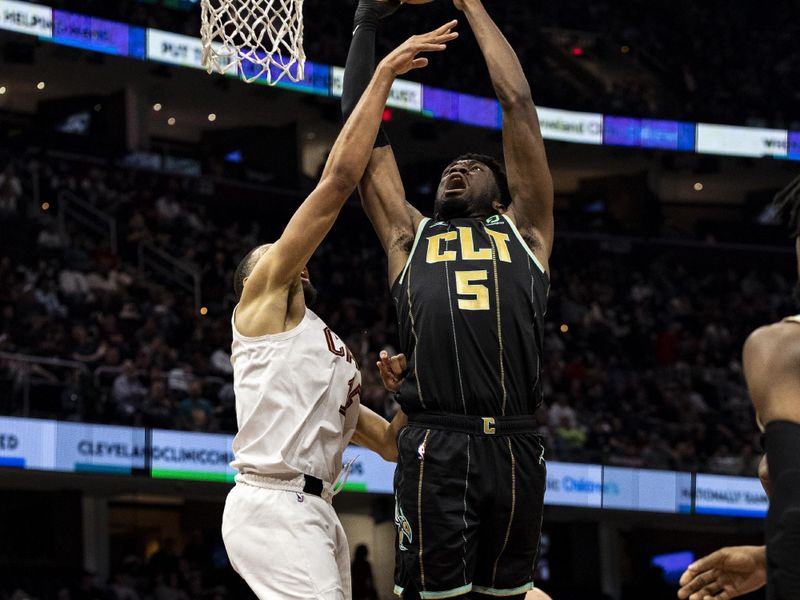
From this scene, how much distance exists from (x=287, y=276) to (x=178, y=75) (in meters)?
19.3

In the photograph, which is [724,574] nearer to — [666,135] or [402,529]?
[402,529]

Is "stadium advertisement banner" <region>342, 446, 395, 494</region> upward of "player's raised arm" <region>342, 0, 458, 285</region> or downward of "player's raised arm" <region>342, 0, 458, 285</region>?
downward

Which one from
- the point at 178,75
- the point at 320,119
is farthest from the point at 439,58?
the point at 178,75

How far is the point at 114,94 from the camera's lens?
2362cm

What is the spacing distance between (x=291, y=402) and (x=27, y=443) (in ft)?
33.9

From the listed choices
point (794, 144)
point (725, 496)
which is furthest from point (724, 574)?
point (794, 144)

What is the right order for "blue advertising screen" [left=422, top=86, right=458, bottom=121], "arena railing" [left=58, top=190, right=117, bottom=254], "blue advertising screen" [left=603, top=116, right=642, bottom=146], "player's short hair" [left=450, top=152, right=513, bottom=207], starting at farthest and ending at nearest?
"blue advertising screen" [left=603, top=116, right=642, bottom=146], "blue advertising screen" [left=422, top=86, right=458, bottom=121], "arena railing" [left=58, top=190, right=117, bottom=254], "player's short hair" [left=450, top=152, right=513, bottom=207]

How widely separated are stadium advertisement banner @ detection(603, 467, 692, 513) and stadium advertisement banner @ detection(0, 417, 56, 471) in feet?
25.5

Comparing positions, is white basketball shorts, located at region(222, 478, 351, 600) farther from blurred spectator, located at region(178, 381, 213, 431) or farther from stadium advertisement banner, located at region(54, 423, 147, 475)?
blurred spectator, located at region(178, 381, 213, 431)

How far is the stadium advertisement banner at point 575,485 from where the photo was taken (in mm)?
17578

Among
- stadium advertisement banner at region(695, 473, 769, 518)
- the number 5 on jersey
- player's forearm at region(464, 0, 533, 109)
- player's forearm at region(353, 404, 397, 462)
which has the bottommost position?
stadium advertisement banner at region(695, 473, 769, 518)

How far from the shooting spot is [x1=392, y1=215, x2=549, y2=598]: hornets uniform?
14.1ft

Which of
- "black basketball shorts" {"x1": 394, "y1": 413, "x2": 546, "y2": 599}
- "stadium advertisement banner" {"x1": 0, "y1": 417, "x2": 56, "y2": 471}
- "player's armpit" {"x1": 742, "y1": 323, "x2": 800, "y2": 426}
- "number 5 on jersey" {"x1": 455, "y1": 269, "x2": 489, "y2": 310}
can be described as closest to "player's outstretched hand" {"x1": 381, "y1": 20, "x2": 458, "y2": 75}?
"number 5 on jersey" {"x1": 455, "y1": 269, "x2": 489, "y2": 310}

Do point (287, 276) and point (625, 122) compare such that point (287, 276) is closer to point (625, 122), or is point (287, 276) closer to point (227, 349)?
point (227, 349)
